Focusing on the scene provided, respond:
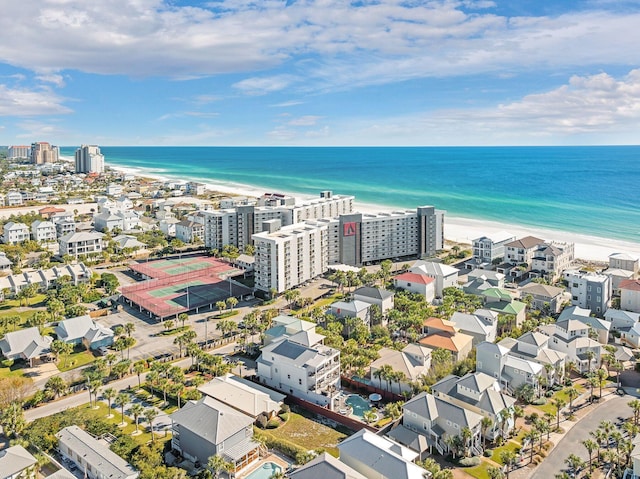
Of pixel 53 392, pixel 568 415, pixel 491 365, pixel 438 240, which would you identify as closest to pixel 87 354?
pixel 53 392

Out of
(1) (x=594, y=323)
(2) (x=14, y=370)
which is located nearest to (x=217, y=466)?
(2) (x=14, y=370)

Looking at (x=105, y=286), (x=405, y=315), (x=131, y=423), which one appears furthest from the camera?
(x=105, y=286)

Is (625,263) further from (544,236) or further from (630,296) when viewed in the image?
(544,236)

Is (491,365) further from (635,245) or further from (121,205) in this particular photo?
(121,205)

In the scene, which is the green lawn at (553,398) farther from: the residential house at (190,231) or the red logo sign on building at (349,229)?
the residential house at (190,231)

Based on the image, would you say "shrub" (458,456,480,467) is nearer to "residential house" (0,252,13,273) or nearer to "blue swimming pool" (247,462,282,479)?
"blue swimming pool" (247,462,282,479)

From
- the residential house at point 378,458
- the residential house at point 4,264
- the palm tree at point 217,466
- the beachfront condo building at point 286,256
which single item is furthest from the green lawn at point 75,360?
the residential house at point 4,264
